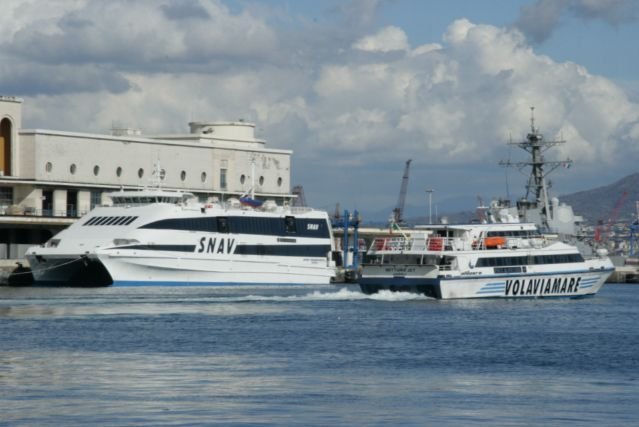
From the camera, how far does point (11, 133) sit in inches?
4796

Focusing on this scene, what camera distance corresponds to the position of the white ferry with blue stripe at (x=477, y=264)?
79.8m

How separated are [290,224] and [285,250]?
2.04 metres

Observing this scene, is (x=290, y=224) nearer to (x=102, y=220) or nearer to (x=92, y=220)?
(x=102, y=220)

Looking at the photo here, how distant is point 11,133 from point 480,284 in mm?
53474

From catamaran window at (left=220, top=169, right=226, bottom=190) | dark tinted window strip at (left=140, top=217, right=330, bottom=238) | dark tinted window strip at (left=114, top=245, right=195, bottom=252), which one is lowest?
dark tinted window strip at (left=114, top=245, right=195, bottom=252)

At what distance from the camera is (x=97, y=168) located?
12681 cm

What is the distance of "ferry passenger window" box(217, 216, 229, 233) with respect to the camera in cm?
10612

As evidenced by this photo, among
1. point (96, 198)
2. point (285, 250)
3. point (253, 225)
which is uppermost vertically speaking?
point (96, 198)

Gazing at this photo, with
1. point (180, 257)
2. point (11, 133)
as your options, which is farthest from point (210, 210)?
point (11, 133)

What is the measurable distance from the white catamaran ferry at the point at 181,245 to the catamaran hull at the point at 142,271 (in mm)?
66

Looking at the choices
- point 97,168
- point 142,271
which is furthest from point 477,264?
point 97,168

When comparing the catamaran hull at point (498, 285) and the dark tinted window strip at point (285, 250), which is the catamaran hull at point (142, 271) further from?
the catamaran hull at point (498, 285)

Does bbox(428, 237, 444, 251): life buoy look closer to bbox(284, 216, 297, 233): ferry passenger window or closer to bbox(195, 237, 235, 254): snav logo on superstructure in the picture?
bbox(195, 237, 235, 254): snav logo on superstructure

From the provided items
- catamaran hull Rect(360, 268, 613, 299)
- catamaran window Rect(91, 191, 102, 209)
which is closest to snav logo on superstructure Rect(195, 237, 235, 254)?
catamaran window Rect(91, 191, 102, 209)
